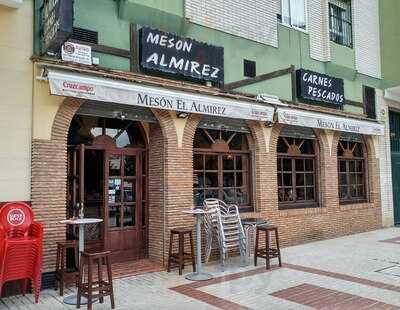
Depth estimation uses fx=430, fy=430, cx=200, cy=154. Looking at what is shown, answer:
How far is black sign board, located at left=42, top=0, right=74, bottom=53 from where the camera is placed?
19.3 feet

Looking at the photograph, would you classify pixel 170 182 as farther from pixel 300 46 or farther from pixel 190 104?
pixel 300 46

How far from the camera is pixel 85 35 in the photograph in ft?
24.7

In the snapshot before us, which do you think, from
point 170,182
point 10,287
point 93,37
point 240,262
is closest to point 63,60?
point 93,37

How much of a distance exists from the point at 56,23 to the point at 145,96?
2.21 meters

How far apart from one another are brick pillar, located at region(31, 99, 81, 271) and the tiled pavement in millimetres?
868

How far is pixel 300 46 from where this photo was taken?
1184 centimetres

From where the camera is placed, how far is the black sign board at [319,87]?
1156 centimetres

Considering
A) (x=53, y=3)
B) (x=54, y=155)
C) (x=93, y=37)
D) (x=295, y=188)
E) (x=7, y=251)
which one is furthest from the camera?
(x=295, y=188)

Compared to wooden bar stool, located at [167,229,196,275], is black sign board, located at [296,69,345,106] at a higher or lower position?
higher

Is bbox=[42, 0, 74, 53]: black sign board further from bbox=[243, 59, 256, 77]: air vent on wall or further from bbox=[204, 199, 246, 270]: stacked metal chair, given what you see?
bbox=[243, 59, 256, 77]: air vent on wall

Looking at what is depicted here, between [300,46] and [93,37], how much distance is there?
20.8ft

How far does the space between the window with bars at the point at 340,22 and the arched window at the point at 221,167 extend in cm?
531

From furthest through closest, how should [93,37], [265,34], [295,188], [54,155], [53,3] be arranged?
1. [295,188]
2. [265,34]
3. [93,37]
4. [54,155]
5. [53,3]

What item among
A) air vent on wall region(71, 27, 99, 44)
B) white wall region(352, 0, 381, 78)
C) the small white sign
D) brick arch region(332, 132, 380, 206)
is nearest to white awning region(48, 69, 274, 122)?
the small white sign
